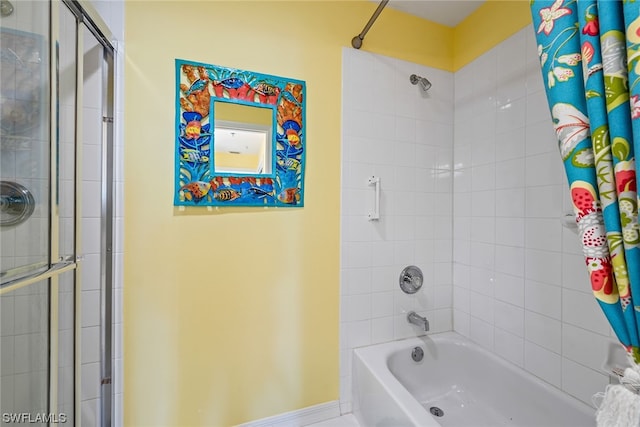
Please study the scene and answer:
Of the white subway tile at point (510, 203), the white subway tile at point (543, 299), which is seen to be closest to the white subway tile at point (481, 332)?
the white subway tile at point (543, 299)

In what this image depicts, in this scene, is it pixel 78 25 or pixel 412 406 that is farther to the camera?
pixel 412 406

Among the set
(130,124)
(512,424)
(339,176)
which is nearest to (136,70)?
(130,124)

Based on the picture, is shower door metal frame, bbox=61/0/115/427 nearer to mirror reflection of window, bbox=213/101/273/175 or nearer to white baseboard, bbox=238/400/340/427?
mirror reflection of window, bbox=213/101/273/175

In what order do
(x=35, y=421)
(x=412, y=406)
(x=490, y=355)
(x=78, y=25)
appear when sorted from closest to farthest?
1. (x=35, y=421)
2. (x=78, y=25)
3. (x=412, y=406)
4. (x=490, y=355)

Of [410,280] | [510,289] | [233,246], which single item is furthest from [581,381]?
[233,246]

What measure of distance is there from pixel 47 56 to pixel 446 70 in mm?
2101

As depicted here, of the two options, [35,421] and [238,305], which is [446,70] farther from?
[35,421]

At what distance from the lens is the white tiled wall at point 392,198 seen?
1619 mm

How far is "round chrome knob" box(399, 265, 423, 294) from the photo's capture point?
67.9 inches

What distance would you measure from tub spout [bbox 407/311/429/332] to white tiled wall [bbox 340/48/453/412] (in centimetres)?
3

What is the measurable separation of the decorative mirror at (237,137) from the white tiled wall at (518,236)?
1128 millimetres

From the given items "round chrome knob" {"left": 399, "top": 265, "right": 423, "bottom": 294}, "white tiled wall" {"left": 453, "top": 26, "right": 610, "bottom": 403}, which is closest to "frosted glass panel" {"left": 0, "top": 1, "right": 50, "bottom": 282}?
"round chrome knob" {"left": 399, "top": 265, "right": 423, "bottom": 294}

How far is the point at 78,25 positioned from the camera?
999mm

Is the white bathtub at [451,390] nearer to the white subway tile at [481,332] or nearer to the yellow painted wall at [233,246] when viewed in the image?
the white subway tile at [481,332]
